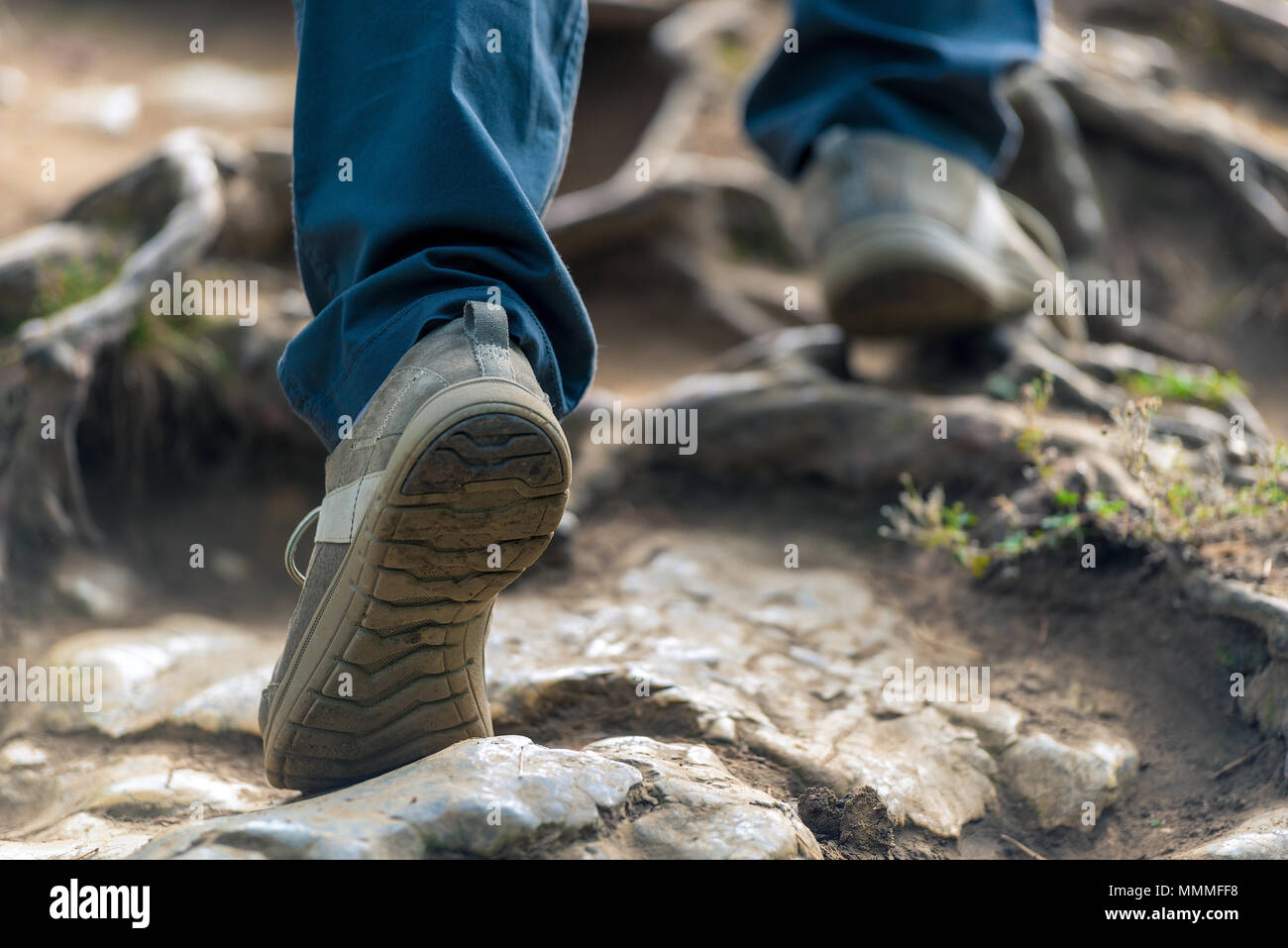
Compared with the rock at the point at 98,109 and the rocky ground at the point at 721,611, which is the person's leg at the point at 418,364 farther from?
the rock at the point at 98,109

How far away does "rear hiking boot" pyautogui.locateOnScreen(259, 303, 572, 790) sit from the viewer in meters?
1.45

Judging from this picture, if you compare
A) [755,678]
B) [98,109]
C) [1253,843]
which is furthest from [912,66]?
[98,109]

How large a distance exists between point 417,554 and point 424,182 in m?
0.54

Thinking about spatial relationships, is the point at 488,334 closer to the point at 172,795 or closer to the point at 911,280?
the point at 172,795

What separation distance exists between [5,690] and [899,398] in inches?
92.0

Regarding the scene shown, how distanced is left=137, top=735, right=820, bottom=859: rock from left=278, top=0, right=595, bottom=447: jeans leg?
562 mm

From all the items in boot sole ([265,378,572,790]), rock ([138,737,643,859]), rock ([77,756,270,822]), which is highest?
boot sole ([265,378,572,790])

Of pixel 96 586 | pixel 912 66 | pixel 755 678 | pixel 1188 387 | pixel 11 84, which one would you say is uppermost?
pixel 11 84

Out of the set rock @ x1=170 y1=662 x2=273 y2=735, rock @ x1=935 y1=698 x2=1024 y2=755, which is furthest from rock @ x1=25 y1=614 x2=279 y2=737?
rock @ x1=935 y1=698 x2=1024 y2=755

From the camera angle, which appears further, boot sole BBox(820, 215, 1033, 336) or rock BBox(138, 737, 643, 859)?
boot sole BBox(820, 215, 1033, 336)

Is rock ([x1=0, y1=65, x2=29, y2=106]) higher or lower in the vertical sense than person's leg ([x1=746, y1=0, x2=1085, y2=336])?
higher

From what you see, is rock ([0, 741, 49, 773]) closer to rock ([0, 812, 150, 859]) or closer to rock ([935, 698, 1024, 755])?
rock ([0, 812, 150, 859])

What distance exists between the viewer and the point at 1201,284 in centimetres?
508

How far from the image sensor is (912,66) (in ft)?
9.74
